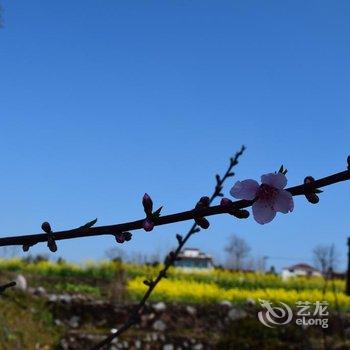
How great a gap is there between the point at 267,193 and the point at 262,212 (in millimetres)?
36

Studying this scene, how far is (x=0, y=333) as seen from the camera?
998 cm

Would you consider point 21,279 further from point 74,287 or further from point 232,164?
point 232,164

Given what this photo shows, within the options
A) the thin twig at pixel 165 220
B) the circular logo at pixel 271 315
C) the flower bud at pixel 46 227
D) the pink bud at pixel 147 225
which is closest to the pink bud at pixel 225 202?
the thin twig at pixel 165 220

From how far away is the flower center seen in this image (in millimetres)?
1148

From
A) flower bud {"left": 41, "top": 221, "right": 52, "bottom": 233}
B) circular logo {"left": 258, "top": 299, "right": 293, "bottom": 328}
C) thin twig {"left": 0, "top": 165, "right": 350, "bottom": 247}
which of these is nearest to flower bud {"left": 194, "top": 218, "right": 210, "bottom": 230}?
thin twig {"left": 0, "top": 165, "right": 350, "bottom": 247}

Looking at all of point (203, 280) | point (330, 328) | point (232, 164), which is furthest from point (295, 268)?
point (232, 164)

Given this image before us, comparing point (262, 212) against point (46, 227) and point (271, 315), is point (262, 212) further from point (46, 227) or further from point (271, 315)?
point (271, 315)

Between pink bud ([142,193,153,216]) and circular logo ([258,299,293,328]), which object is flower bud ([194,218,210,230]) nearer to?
pink bud ([142,193,153,216])

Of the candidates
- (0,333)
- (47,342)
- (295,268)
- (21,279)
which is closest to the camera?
(0,333)

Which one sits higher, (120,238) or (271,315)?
(120,238)

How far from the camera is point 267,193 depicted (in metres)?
1.15

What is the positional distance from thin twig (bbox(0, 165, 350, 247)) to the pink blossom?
1.6 inches

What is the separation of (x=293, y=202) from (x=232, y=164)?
273 centimetres

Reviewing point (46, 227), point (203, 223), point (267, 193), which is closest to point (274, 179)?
point (267, 193)
